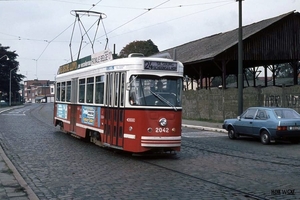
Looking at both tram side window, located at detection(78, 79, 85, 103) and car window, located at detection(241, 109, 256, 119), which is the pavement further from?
car window, located at detection(241, 109, 256, 119)

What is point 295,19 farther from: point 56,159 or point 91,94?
point 56,159

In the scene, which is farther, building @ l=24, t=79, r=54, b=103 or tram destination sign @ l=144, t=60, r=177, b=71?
building @ l=24, t=79, r=54, b=103

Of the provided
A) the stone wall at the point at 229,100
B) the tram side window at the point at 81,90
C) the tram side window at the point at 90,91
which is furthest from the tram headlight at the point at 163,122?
the stone wall at the point at 229,100

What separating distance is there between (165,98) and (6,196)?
5.92 metres

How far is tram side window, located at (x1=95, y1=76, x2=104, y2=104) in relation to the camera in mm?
14820

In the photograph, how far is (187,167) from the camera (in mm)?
11617

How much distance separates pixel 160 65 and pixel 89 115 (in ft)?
14.0

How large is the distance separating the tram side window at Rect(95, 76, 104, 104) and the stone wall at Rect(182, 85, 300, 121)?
1283 cm

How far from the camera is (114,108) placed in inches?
534

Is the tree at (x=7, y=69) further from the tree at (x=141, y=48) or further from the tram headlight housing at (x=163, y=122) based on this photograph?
the tram headlight housing at (x=163, y=122)

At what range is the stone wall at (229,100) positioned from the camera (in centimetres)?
2483

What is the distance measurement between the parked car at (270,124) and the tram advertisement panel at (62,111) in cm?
767

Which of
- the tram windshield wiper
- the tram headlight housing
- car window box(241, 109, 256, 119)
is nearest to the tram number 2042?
the tram headlight housing

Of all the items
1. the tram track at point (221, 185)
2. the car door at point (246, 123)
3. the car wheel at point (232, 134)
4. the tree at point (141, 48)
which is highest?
the tree at point (141, 48)
